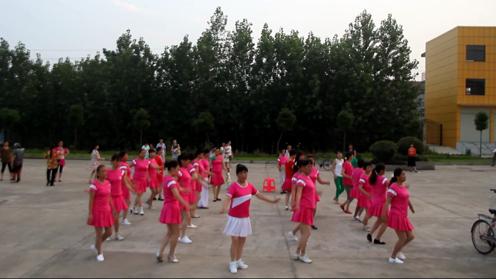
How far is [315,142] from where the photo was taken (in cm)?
4525

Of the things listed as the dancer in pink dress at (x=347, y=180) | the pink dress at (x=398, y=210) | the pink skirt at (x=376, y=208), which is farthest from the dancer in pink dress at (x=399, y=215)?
the dancer in pink dress at (x=347, y=180)

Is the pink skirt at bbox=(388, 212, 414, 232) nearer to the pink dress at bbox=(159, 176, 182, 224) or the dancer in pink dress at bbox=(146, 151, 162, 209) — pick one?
the pink dress at bbox=(159, 176, 182, 224)

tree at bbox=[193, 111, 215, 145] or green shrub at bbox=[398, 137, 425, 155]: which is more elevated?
tree at bbox=[193, 111, 215, 145]

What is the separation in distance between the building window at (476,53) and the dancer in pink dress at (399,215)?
Answer: 45049 mm

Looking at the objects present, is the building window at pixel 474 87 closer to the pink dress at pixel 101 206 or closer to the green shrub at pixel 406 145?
the green shrub at pixel 406 145

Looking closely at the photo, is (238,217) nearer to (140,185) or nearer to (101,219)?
(101,219)

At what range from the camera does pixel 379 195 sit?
9680mm

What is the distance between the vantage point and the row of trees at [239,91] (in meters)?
41.9

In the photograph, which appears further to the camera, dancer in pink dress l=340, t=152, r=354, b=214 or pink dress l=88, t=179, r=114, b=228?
dancer in pink dress l=340, t=152, r=354, b=214

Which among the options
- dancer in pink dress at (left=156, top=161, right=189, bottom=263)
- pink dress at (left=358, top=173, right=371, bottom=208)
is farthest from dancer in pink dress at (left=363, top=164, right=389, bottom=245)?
dancer in pink dress at (left=156, top=161, right=189, bottom=263)

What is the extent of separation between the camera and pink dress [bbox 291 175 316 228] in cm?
780

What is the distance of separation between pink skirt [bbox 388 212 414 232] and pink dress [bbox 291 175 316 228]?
49.9 inches

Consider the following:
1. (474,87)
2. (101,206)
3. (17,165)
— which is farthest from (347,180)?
(474,87)

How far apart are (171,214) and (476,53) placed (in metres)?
→ 47.9
